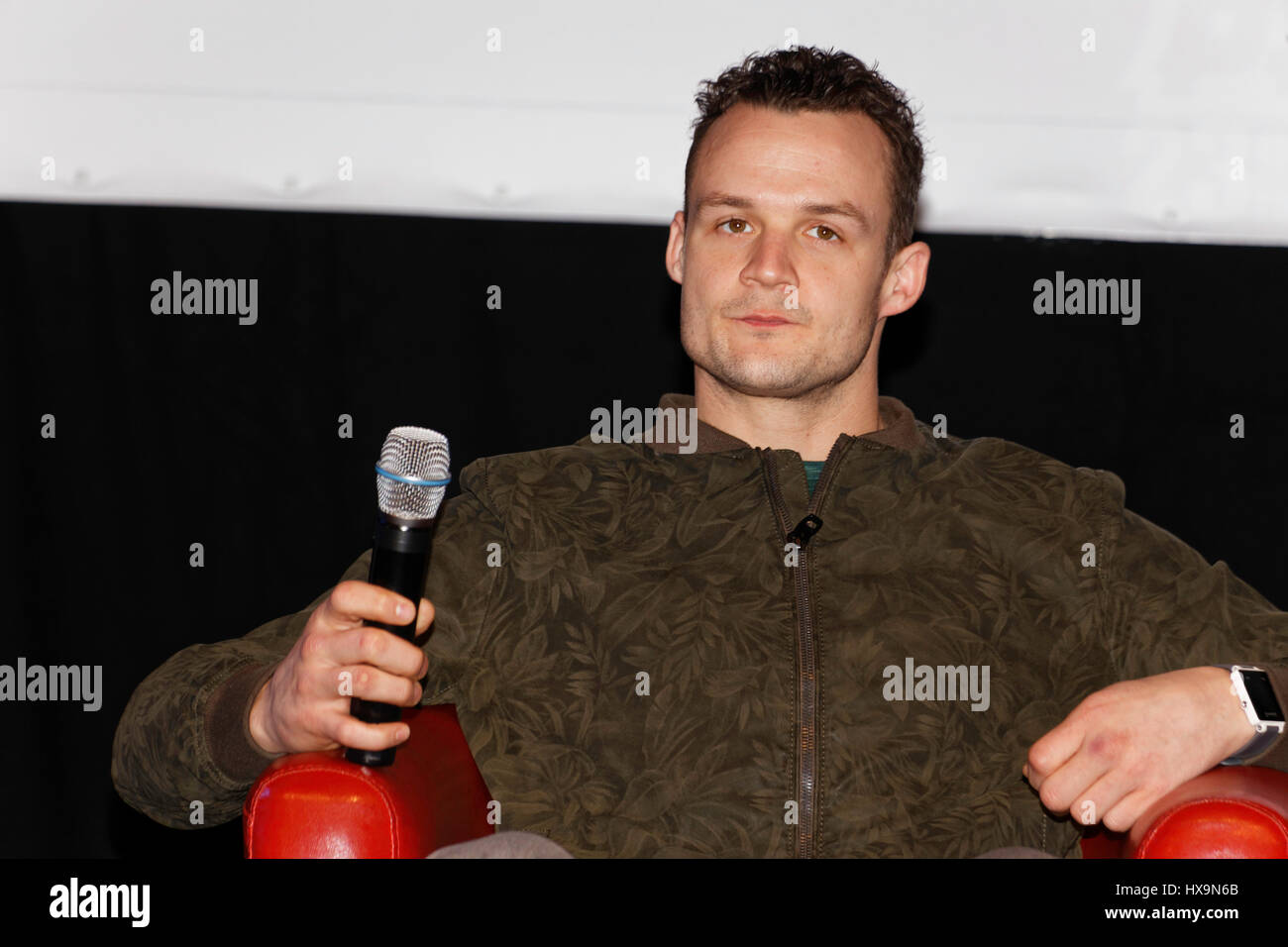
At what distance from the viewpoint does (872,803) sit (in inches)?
66.6

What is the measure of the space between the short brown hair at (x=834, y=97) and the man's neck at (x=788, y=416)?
0.22m

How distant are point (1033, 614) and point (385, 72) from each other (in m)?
1.80

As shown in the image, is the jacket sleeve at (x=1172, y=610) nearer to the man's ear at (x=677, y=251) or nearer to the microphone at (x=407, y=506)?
the man's ear at (x=677, y=251)

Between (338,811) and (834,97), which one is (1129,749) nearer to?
(338,811)

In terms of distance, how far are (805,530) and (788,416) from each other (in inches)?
9.3

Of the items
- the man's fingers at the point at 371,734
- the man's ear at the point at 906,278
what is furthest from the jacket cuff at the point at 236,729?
the man's ear at the point at 906,278

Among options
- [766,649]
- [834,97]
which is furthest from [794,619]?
[834,97]

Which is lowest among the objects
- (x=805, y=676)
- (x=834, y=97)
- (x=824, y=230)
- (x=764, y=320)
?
(x=805, y=676)

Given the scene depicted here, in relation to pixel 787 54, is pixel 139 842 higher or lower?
lower

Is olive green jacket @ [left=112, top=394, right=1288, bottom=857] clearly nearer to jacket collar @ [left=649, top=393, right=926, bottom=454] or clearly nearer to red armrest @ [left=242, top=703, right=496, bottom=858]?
jacket collar @ [left=649, top=393, right=926, bottom=454]

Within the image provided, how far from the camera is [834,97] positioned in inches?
80.0

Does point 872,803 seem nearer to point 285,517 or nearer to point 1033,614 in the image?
point 1033,614
